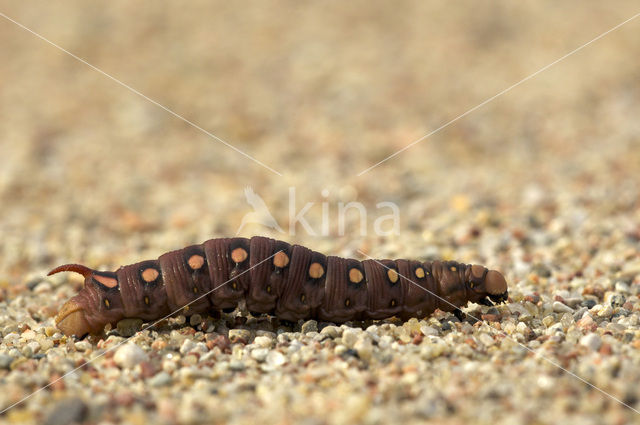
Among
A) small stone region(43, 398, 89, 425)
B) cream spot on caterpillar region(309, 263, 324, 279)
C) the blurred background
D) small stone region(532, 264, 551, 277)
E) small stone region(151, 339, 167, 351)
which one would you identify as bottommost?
small stone region(43, 398, 89, 425)

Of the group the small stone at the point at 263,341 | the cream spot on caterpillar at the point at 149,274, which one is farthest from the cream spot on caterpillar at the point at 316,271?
the cream spot on caterpillar at the point at 149,274

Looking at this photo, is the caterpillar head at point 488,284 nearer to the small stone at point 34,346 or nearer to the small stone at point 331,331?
the small stone at point 331,331

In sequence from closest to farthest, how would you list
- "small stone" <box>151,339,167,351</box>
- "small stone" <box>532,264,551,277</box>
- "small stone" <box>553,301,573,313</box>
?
"small stone" <box>151,339,167,351</box> → "small stone" <box>553,301,573,313</box> → "small stone" <box>532,264,551,277</box>

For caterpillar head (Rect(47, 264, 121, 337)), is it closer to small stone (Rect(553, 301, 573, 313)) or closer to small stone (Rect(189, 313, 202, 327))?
small stone (Rect(189, 313, 202, 327))

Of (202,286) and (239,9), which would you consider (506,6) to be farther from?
(202,286)

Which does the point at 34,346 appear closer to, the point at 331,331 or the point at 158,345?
the point at 158,345

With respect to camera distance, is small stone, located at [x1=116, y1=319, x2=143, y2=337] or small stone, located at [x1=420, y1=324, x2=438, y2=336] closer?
small stone, located at [x1=420, y1=324, x2=438, y2=336]

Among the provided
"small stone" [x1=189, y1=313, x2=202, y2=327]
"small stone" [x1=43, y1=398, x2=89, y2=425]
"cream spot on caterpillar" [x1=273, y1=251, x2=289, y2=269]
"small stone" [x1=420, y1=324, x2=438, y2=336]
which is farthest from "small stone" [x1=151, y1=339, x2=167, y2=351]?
"small stone" [x1=420, y1=324, x2=438, y2=336]
